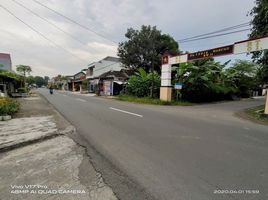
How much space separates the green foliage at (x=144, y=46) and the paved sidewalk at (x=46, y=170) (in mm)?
23721

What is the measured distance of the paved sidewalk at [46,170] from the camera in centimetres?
266

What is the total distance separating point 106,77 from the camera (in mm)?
31281

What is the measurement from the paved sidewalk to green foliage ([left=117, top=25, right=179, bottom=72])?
23721mm

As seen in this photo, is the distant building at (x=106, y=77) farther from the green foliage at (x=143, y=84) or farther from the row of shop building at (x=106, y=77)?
the green foliage at (x=143, y=84)

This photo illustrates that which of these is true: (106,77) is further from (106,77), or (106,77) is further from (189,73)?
(189,73)

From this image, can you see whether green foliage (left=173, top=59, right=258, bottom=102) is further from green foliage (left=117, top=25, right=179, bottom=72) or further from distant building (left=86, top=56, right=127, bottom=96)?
distant building (left=86, top=56, right=127, bottom=96)

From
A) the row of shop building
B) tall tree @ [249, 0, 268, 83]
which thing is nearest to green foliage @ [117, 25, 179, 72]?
the row of shop building

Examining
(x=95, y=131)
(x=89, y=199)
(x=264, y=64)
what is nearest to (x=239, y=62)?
(x=264, y=64)

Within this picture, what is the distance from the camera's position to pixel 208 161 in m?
3.83

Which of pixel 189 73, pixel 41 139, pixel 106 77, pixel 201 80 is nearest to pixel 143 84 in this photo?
pixel 189 73

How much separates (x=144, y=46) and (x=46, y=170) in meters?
26.4

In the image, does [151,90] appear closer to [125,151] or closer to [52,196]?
[125,151]

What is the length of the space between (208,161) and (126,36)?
92.0 feet

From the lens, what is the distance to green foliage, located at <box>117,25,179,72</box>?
2766 cm
